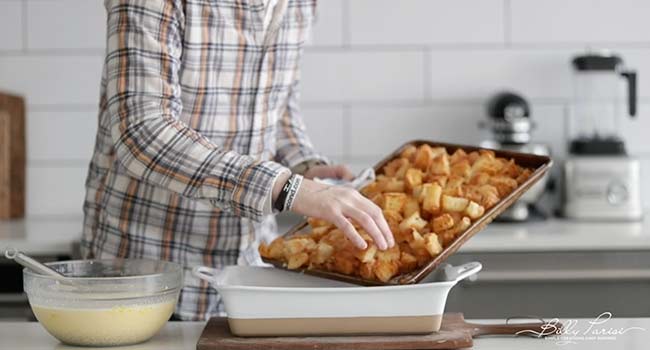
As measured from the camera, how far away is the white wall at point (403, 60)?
8.62 feet

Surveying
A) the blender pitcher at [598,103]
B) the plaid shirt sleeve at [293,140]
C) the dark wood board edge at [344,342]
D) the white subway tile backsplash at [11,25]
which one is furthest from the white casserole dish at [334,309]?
the white subway tile backsplash at [11,25]

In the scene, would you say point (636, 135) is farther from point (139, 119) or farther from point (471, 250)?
point (139, 119)

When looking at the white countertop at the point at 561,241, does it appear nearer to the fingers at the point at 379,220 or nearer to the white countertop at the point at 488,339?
the white countertop at the point at 488,339

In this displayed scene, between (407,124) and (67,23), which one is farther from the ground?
(67,23)

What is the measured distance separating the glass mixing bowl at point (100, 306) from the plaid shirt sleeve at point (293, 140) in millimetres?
613

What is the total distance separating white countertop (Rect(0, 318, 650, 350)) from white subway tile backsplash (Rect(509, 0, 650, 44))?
139cm

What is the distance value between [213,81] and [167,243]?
302 mm

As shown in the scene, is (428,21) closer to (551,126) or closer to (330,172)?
(551,126)

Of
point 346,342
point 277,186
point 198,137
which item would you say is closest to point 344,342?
point 346,342

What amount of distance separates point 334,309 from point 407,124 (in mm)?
1490

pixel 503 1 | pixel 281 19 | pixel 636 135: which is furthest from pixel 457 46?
pixel 281 19

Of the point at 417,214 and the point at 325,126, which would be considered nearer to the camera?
the point at 417,214

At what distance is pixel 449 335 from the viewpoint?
1.21 meters

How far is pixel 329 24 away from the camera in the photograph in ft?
8.64
